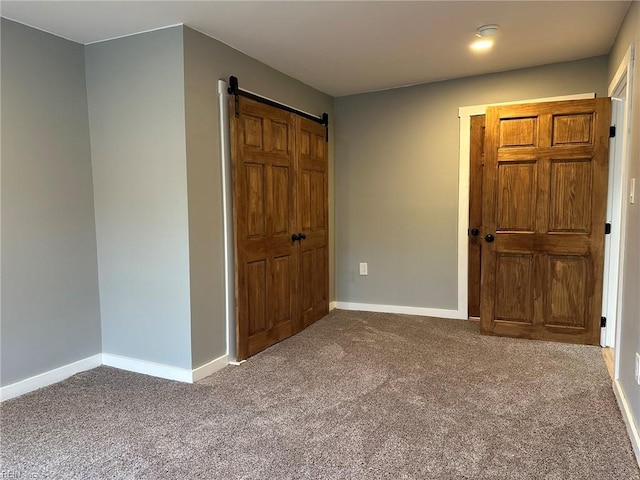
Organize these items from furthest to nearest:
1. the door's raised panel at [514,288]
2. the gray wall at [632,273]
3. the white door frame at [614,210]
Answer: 1. the door's raised panel at [514,288]
2. the white door frame at [614,210]
3. the gray wall at [632,273]

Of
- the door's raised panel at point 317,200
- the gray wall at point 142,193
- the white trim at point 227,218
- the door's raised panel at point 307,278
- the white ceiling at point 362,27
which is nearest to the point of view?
the white ceiling at point 362,27

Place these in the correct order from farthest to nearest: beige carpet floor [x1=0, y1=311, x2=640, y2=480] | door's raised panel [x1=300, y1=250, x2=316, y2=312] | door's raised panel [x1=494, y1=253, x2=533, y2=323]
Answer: door's raised panel [x1=300, y1=250, x2=316, y2=312] < door's raised panel [x1=494, y1=253, x2=533, y2=323] < beige carpet floor [x1=0, y1=311, x2=640, y2=480]

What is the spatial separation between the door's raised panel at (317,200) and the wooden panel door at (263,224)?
0.38 metres

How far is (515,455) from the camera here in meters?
1.98

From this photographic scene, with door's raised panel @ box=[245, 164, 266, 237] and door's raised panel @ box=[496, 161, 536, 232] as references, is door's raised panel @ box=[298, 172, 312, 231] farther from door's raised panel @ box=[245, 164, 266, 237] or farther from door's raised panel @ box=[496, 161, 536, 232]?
door's raised panel @ box=[496, 161, 536, 232]

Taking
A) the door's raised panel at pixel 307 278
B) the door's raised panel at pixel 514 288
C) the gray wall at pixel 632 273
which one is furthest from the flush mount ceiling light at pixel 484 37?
the door's raised panel at pixel 307 278

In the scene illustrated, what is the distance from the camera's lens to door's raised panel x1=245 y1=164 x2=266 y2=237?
324 centimetres

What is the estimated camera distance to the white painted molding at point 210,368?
2.88 meters

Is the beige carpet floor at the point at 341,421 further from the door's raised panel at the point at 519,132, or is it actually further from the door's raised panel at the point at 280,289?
the door's raised panel at the point at 519,132

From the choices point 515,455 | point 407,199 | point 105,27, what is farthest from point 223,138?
point 515,455

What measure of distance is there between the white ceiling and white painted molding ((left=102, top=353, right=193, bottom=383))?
2.21 metres

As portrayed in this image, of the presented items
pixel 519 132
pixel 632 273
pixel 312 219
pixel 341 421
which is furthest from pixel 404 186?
pixel 341 421

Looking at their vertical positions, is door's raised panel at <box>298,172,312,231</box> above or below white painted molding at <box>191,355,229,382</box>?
above

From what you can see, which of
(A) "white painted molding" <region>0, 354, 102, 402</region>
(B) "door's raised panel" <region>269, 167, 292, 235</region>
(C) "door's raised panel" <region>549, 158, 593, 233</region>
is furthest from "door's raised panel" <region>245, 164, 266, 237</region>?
(C) "door's raised panel" <region>549, 158, 593, 233</region>
